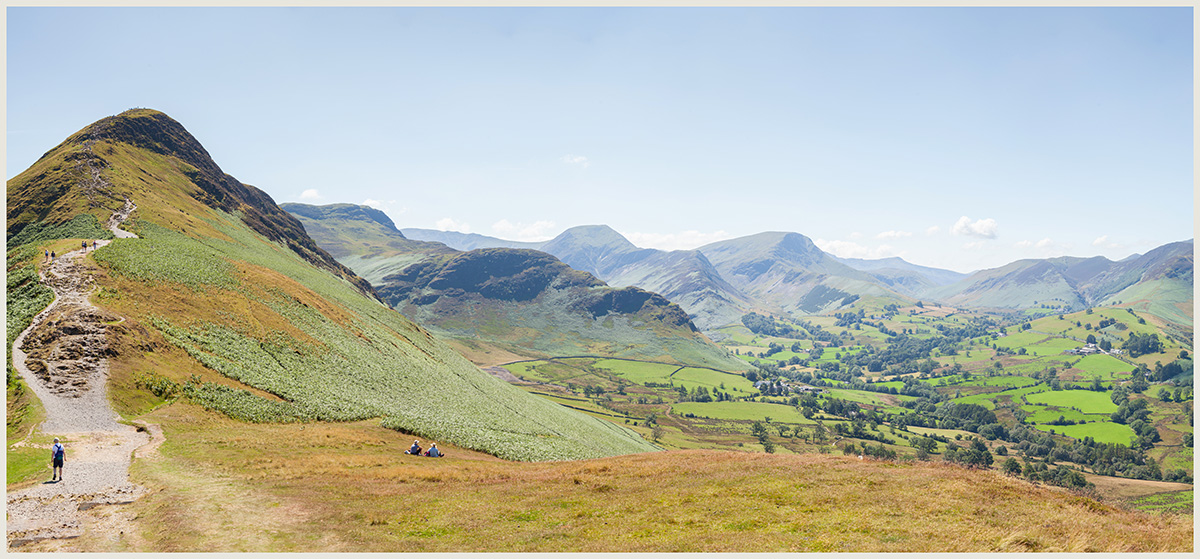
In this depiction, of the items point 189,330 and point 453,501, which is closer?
point 453,501

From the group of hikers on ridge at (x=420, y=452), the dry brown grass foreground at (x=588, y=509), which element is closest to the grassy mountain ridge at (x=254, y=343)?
the group of hikers on ridge at (x=420, y=452)

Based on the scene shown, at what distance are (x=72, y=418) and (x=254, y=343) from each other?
27.6m

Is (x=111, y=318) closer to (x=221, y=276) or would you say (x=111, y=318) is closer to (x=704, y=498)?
(x=221, y=276)

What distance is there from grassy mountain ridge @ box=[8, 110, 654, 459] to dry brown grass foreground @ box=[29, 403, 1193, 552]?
A: 10.6 meters

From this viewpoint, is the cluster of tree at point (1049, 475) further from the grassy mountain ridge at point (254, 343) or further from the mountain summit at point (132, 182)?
the mountain summit at point (132, 182)

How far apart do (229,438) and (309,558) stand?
76.3 feet

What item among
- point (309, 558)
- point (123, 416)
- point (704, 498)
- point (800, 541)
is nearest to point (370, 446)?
point (123, 416)

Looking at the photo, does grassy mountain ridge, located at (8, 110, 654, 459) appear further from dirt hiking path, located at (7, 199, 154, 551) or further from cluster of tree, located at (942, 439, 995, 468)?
cluster of tree, located at (942, 439, 995, 468)

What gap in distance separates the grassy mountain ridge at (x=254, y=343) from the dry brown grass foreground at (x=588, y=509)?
10.6 m

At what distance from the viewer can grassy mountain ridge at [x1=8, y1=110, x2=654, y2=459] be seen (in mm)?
48750

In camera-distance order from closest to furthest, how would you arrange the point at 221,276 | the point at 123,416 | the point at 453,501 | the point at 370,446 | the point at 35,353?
the point at 453,501
the point at 123,416
the point at 35,353
the point at 370,446
the point at 221,276

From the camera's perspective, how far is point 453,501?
30344 millimetres

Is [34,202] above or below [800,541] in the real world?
above

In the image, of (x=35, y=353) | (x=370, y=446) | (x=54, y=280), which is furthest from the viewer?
(x=54, y=280)
